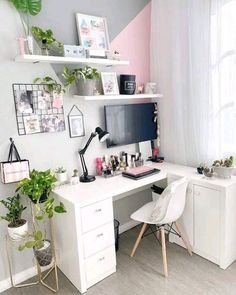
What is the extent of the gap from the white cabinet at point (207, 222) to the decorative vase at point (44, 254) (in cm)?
131

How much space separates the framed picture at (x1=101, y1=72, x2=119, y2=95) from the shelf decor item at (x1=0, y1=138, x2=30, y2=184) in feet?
3.27

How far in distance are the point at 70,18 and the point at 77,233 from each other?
1.83 meters

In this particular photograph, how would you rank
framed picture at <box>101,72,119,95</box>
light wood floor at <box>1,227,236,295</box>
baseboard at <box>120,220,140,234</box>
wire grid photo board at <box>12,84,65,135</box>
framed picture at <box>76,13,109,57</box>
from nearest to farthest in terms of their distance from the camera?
light wood floor at <box>1,227,236,295</box>, wire grid photo board at <box>12,84,65,135</box>, framed picture at <box>76,13,109,57</box>, framed picture at <box>101,72,119,95</box>, baseboard at <box>120,220,140,234</box>

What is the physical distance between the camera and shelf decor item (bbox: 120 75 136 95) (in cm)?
256

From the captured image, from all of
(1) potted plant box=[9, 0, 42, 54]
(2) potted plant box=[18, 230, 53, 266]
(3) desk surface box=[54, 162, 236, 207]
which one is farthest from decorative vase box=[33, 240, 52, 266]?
(1) potted plant box=[9, 0, 42, 54]

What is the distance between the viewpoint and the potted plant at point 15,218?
190 centimetres

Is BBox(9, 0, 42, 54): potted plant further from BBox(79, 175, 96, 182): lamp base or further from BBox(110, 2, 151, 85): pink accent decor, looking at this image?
BBox(79, 175, 96, 182): lamp base

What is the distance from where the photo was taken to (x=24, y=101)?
80.7 inches

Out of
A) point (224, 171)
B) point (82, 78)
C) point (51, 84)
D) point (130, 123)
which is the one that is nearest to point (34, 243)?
point (51, 84)

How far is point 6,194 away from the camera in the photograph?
2.04m

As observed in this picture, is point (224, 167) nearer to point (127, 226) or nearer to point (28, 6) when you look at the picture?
point (127, 226)

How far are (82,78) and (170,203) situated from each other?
130 centimetres

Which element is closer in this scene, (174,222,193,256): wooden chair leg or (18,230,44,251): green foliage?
(18,230,44,251): green foliage

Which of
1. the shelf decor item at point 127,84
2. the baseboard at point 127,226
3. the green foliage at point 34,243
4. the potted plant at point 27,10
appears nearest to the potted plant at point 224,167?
the shelf decor item at point 127,84
